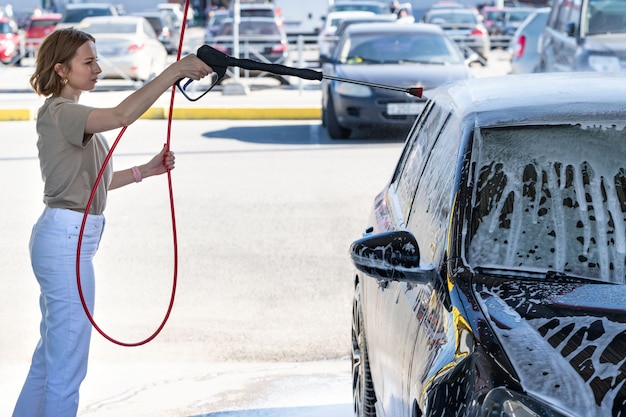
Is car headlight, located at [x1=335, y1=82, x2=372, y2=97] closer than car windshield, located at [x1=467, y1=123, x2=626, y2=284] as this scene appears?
No

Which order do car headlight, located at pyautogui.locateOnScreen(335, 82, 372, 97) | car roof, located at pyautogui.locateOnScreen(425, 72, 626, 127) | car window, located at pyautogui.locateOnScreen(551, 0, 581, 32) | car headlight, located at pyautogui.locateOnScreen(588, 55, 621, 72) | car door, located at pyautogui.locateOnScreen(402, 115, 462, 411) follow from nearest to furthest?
car door, located at pyautogui.locateOnScreen(402, 115, 462, 411)
car roof, located at pyautogui.locateOnScreen(425, 72, 626, 127)
car headlight, located at pyautogui.locateOnScreen(588, 55, 621, 72)
car window, located at pyautogui.locateOnScreen(551, 0, 581, 32)
car headlight, located at pyautogui.locateOnScreen(335, 82, 372, 97)

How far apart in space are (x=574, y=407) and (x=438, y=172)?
138 cm

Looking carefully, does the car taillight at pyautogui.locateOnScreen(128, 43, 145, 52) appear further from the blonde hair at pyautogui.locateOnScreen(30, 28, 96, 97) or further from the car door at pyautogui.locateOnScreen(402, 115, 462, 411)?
the car door at pyautogui.locateOnScreen(402, 115, 462, 411)

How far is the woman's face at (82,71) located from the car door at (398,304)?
1163mm

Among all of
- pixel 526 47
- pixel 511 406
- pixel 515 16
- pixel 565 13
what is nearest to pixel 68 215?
pixel 511 406

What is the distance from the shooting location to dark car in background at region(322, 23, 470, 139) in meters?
14.9

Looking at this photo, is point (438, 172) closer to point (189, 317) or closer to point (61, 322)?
point (61, 322)

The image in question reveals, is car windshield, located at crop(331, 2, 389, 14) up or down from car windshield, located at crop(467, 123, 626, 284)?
down

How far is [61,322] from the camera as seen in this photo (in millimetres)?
4246

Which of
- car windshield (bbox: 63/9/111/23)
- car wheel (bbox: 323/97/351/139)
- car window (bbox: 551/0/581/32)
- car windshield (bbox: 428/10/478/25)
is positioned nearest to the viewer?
car window (bbox: 551/0/581/32)

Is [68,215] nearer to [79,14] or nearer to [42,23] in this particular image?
[79,14]

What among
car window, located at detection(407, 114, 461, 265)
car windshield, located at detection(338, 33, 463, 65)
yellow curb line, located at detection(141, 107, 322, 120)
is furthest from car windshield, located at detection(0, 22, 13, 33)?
car window, located at detection(407, 114, 461, 265)

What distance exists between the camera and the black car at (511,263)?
2.63 metres

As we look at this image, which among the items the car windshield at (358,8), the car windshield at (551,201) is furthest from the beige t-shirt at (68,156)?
the car windshield at (358,8)
